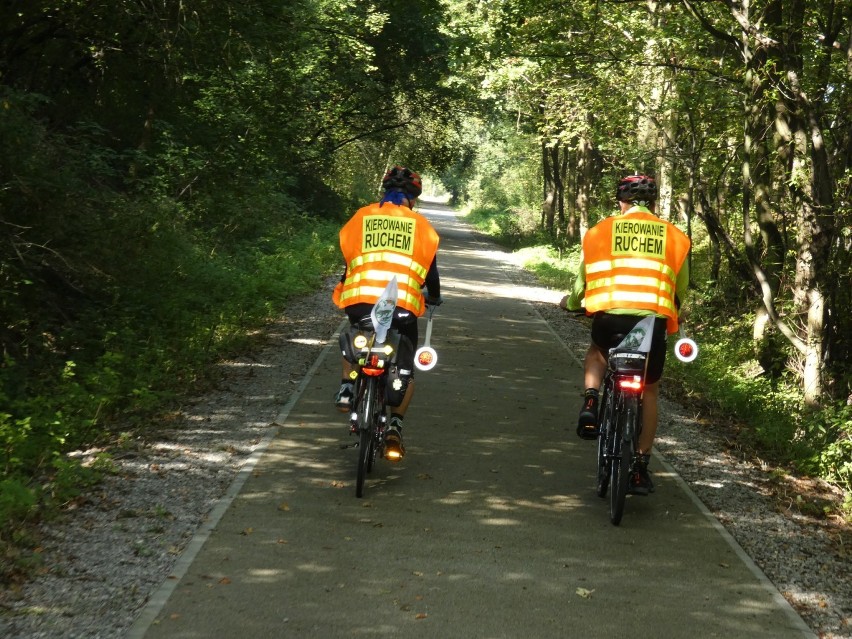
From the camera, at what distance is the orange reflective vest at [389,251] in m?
7.68

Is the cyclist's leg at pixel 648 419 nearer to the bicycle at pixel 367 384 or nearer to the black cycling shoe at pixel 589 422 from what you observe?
the black cycling shoe at pixel 589 422

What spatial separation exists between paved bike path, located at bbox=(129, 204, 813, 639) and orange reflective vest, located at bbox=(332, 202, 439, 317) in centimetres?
146

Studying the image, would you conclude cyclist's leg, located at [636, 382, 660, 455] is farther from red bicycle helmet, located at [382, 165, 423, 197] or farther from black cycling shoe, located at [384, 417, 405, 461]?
red bicycle helmet, located at [382, 165, 423, 197]

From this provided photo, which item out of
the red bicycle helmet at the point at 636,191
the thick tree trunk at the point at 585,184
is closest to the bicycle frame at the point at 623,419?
the red bicycle helmet at the point at 636,191

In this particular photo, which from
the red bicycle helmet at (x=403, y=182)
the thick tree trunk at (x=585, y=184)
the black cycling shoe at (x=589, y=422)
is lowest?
the black cycling shoe at (x=589, y=422)

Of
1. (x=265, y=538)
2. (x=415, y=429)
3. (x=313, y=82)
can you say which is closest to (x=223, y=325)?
(x=415, y=429)

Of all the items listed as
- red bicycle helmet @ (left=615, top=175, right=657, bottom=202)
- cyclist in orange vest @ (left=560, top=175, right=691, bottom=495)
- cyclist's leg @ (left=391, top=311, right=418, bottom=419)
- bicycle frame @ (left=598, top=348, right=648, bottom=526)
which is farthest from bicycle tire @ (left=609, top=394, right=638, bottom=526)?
cyclist's leg @ (left=391, top=311, right=418, bottom=419)

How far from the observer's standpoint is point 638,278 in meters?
7.34

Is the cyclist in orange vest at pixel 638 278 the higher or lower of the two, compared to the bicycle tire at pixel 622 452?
higher

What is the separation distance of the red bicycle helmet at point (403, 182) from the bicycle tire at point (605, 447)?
2052 millimetres

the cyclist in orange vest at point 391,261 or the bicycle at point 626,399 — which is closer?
the bicycle at point 626,399

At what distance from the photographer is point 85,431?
8906 millimetres

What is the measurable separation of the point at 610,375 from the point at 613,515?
102 centimetres

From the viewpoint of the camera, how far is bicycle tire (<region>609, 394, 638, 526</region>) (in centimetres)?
709
